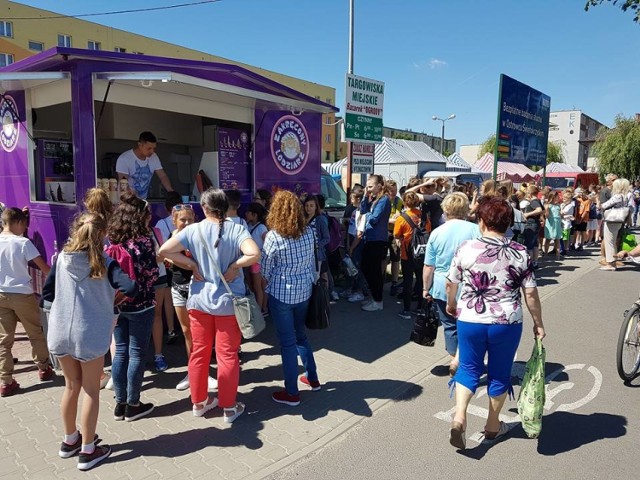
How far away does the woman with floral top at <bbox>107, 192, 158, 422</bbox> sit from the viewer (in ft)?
11.8

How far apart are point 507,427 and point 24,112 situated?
6.17 metres

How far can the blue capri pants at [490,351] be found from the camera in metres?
3.16

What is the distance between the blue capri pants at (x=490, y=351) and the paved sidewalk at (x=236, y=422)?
103cm

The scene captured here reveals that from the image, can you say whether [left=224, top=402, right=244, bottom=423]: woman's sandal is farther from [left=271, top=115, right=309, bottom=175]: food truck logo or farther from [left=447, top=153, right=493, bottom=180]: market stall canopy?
[left=447, top=153, right=493, bottom=180]: market stall canopy

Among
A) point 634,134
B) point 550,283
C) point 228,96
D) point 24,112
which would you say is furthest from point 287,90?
point 634,134

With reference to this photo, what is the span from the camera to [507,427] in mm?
3627

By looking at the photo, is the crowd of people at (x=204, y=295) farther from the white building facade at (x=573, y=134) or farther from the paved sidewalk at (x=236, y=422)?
the white building facade at (x=573, y=134)

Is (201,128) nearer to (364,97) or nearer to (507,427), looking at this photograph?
(364,97)

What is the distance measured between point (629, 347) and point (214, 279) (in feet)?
13.3

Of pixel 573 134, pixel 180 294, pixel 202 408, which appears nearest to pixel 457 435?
pixel 202 408

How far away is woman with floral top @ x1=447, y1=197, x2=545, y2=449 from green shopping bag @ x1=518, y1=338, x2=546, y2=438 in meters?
0.13

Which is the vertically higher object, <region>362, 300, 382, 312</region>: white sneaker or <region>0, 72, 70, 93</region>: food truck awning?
<region>0, 72, 70, 93</region>: food truck awning

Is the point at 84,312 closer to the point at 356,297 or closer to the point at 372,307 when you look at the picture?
the point at 372,307

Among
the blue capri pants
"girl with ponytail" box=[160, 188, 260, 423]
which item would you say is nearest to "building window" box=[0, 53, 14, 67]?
"girl with ponytail" box=[160, 188, 260, 423]
